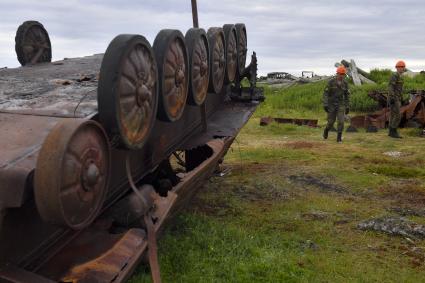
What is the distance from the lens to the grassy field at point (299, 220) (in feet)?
13.9

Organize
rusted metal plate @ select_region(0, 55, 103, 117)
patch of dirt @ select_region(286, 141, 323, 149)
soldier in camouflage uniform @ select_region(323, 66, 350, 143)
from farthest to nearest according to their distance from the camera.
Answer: soldier in camouflage uniform @ select_region(323, 66, 350, 143) < patch of dirt @ select_region(286, 141, 323, 149) < rusted metal plate @ select_region(0, 55, 103, 117)

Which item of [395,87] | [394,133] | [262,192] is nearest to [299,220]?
[262,192]

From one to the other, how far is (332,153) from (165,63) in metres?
6.78

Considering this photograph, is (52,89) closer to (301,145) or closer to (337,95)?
(301,145)

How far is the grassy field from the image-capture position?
4223 millimetres

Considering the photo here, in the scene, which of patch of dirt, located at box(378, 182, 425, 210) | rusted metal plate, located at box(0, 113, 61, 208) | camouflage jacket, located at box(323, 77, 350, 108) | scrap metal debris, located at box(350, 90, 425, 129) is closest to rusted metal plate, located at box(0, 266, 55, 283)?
rusted metal plate, located at box(0, 113, 61, 208)

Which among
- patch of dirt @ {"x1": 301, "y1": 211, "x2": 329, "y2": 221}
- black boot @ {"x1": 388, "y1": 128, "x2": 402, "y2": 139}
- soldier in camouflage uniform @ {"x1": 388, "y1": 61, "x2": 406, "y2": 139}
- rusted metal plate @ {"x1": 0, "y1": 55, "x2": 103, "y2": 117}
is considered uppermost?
rusted metal plate @ {"x1": 0, "y1": 55, "x2": 103, "y2": 117}

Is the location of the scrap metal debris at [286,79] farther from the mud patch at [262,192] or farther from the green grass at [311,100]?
the mud patch at [262,192]

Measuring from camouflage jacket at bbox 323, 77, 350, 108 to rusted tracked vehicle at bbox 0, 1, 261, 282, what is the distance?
8.19 metres

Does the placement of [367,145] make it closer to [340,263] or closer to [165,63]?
[340,263]

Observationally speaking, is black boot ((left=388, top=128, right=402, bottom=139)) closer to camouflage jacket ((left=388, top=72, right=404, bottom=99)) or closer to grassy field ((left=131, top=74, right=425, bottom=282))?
camouflage jacket ((left=388, top=72, right=404, bottom=99))

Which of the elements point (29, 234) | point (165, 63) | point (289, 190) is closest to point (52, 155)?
point (29, 234)

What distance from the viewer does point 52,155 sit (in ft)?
7.79

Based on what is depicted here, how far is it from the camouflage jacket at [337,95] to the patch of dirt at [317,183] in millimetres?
5363
